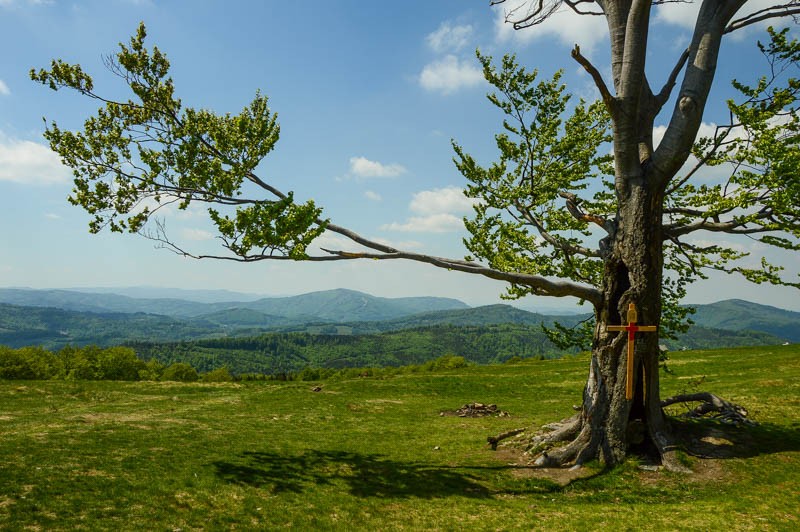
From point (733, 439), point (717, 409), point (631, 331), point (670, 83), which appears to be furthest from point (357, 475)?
point (670, 83)

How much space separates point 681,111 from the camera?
15.6 meters

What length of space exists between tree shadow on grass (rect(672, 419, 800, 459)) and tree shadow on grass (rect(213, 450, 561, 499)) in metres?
6.48

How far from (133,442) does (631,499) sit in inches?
797

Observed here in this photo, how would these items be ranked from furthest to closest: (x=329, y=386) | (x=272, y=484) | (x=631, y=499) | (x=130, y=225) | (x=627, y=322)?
(x=329, y=386) < (x=130, y=225) < (x=627, y=322) < (x=272, y=484) < (x=631, y=499)

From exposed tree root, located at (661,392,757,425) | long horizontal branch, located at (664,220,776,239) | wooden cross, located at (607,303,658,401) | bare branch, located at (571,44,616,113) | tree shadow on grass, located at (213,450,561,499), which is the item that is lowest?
tree shadow on grass, located at (213,450,561,499)

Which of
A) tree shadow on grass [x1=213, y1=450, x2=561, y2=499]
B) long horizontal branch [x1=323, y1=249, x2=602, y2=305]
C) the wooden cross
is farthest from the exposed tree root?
tree shadow on grass [x1=213, y1=450, x2=561, y2=499]

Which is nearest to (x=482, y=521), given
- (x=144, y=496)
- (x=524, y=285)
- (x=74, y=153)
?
(x=524, y=285)

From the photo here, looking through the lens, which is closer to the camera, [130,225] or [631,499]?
[631,499]

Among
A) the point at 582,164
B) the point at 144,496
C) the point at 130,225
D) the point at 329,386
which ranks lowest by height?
the point at 329,386

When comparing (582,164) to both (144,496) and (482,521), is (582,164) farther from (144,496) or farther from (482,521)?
(144,496)

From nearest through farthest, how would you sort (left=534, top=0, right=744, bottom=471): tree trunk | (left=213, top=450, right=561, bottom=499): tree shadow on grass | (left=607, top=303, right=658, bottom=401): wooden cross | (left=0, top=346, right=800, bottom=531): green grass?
(left=0, top=346, right=800, bottom=531): green grass < (left=213, top=450, right=561, bottom=499): tree shadow on grass < (left=607, top=303, right=658, bottom=401): wooden cross < (left=534, top=0, right=744, bottom=471): tree trunk

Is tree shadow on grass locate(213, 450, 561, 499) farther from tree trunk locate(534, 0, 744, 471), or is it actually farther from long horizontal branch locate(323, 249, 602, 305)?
long horizontal branch locate(323, 249, 602, 305)

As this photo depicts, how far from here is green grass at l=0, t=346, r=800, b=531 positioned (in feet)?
39.2

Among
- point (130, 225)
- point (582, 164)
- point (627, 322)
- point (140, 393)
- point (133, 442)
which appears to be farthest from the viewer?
point (140, 393)
